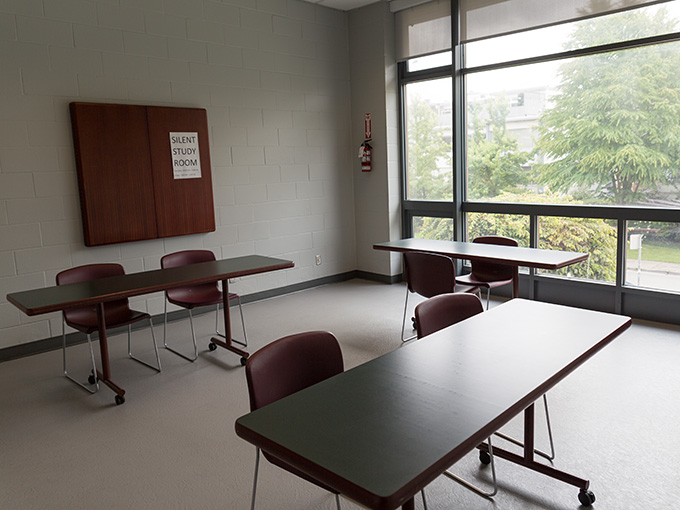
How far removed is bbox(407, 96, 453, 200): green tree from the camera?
19.6 ft

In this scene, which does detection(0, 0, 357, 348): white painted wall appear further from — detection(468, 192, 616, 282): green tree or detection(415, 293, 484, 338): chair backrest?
detection(415, 293, 484, 338): chair backrest

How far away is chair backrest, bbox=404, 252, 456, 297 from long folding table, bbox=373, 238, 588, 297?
0.79 ft

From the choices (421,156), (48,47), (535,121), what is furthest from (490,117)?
(48,47)

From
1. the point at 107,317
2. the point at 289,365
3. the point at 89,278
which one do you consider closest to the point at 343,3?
the point at 89,278

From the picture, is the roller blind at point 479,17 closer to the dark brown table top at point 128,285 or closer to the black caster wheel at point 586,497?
the dark brown table top at point 128,285

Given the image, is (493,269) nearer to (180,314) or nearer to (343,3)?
(180,314)

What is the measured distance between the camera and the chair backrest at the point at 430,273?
3920mm

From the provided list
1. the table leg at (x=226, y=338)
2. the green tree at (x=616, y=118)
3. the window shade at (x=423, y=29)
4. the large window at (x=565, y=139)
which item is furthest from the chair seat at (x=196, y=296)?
the window shade at (x=423, y=29)

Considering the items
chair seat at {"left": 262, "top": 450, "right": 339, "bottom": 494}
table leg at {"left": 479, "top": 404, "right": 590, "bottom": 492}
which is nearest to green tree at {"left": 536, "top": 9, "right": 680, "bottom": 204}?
table leg at {"left": 479, "top": 404, "right": 590, "bottom": 492}

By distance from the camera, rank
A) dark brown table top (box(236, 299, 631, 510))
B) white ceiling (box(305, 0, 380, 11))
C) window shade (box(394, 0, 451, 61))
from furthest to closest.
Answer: white ceiling (box(305, 0, 380, 11)) → window shade (box(394, 0, 451, 61)) → dark brown table top (box(236, 299, 631, 510))

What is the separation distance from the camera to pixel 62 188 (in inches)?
175

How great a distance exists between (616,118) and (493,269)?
162 cm

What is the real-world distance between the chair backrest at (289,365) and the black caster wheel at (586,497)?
43.8 inches

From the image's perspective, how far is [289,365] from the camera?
2.08m
